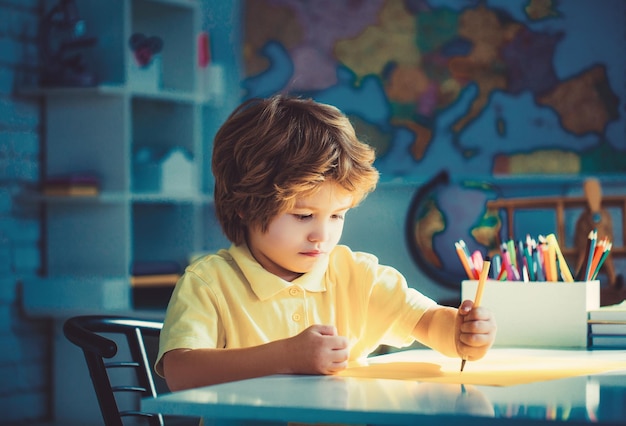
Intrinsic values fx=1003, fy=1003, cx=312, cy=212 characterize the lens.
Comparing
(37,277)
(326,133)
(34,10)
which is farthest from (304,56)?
(326,133)

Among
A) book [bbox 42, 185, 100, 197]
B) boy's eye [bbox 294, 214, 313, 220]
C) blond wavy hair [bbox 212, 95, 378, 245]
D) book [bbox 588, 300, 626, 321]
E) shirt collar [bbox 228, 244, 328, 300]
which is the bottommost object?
book [bbox 588, 300, 626, 321]

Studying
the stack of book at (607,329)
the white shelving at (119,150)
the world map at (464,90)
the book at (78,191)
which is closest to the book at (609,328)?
the stack of book at (607,329)

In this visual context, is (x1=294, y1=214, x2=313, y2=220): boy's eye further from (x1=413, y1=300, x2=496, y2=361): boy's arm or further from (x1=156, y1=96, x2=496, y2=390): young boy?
(x1=413, y1=300, x2=496, y2=361): boy's arm

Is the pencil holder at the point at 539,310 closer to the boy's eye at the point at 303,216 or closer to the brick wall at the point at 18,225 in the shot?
the boy's eye at the point at 303,216

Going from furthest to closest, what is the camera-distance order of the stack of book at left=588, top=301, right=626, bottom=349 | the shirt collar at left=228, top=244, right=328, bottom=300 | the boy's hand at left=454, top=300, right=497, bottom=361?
the stack of book at left=588, top=301, right=626, bottom=349, the shirt collar at left=228, top=244, right=328, bottom=300, the boy's hand at left=454, top=300, right=497, bottom=361

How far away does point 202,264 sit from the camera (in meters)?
1.19

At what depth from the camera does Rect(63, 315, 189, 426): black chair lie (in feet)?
3.91

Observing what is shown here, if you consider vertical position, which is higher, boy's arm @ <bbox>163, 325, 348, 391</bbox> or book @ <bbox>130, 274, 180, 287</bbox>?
Answer: boy's arm @ <bbox>163, 325, 348, 391</bbox>

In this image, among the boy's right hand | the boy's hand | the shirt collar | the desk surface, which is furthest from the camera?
the shirt collar

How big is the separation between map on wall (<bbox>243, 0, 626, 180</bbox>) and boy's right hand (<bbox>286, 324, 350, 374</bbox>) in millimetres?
2751

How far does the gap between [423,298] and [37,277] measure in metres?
2.64

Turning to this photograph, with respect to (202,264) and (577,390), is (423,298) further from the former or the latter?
(577,390)

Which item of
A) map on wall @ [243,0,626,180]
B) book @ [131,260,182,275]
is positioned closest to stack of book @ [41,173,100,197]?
book @ [131,260,182,275]

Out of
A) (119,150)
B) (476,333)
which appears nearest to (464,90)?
(119,150)
